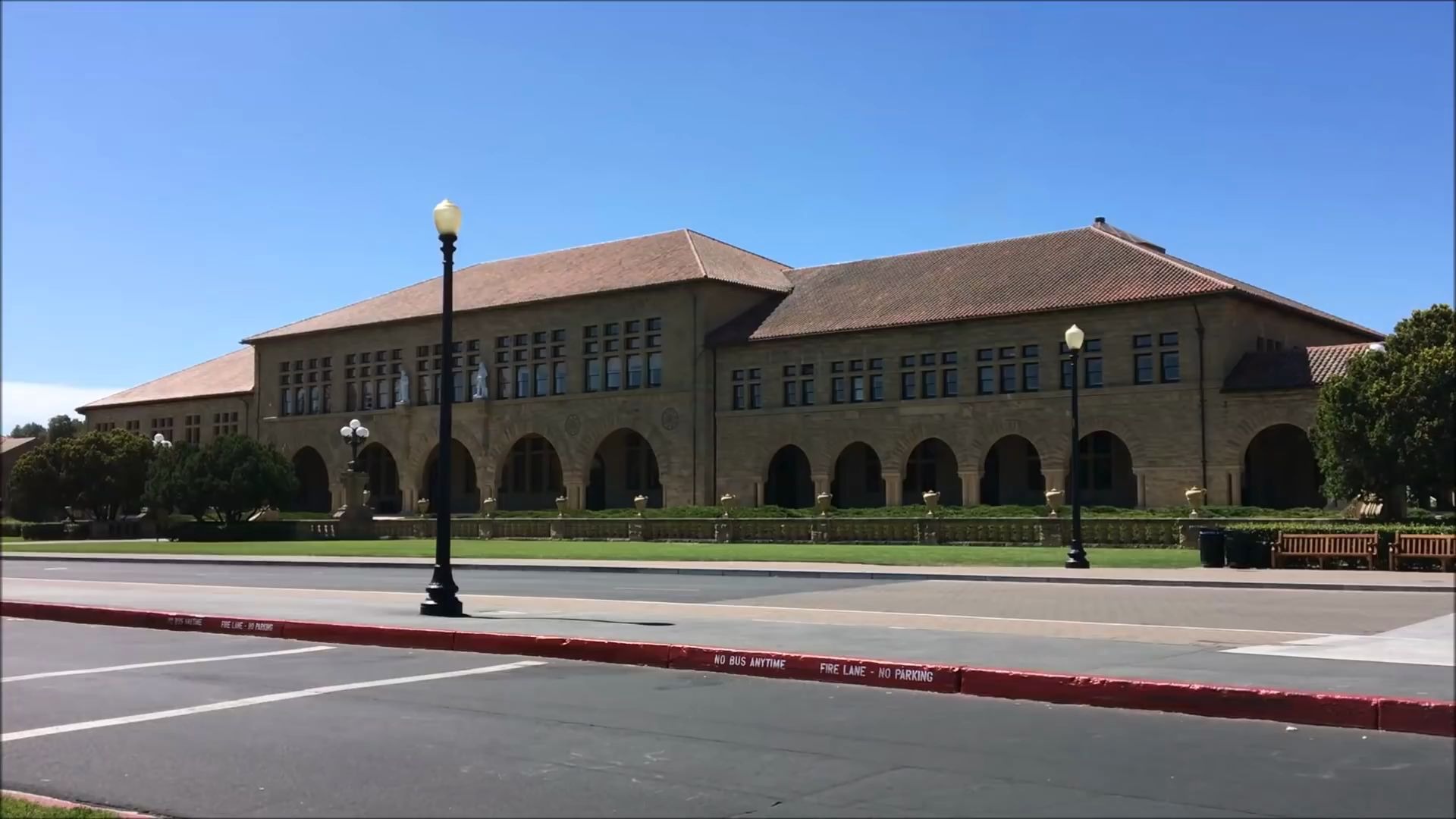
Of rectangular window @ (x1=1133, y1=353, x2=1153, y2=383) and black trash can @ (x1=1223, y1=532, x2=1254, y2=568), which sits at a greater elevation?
rectangular window @ (x1=1133, y1=353, x2=1153, y2=383)

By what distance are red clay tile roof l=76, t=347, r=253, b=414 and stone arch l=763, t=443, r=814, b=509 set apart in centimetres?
3817

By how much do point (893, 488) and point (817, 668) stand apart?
4515 centimetres

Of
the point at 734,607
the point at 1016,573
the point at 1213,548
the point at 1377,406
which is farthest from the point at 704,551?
the point at 1377,406

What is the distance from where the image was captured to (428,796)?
7035mm

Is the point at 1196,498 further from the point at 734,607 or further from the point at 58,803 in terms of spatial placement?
the point at 58,803

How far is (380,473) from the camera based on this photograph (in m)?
77.4

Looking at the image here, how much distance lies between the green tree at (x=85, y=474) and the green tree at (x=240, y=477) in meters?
13.7

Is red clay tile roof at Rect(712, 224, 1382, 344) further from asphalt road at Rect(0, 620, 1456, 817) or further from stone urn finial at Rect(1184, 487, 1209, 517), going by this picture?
asphalt road at Rect(0, 620, 1456, 817)

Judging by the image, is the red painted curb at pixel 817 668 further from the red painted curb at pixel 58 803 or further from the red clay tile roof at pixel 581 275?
the red clay tile roof at pixel 581 275

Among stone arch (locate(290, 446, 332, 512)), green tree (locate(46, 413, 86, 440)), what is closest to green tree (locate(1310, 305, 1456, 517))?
stone arch (locate(290, 446, 332, 512))

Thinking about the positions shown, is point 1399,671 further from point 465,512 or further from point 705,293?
point 465,512

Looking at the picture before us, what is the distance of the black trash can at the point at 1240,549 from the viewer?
27.1 m

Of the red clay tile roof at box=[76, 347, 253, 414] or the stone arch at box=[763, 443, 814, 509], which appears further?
the red clay tile roof at box=[76, 347, 253, 414]

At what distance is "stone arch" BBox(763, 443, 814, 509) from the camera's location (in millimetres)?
62781
